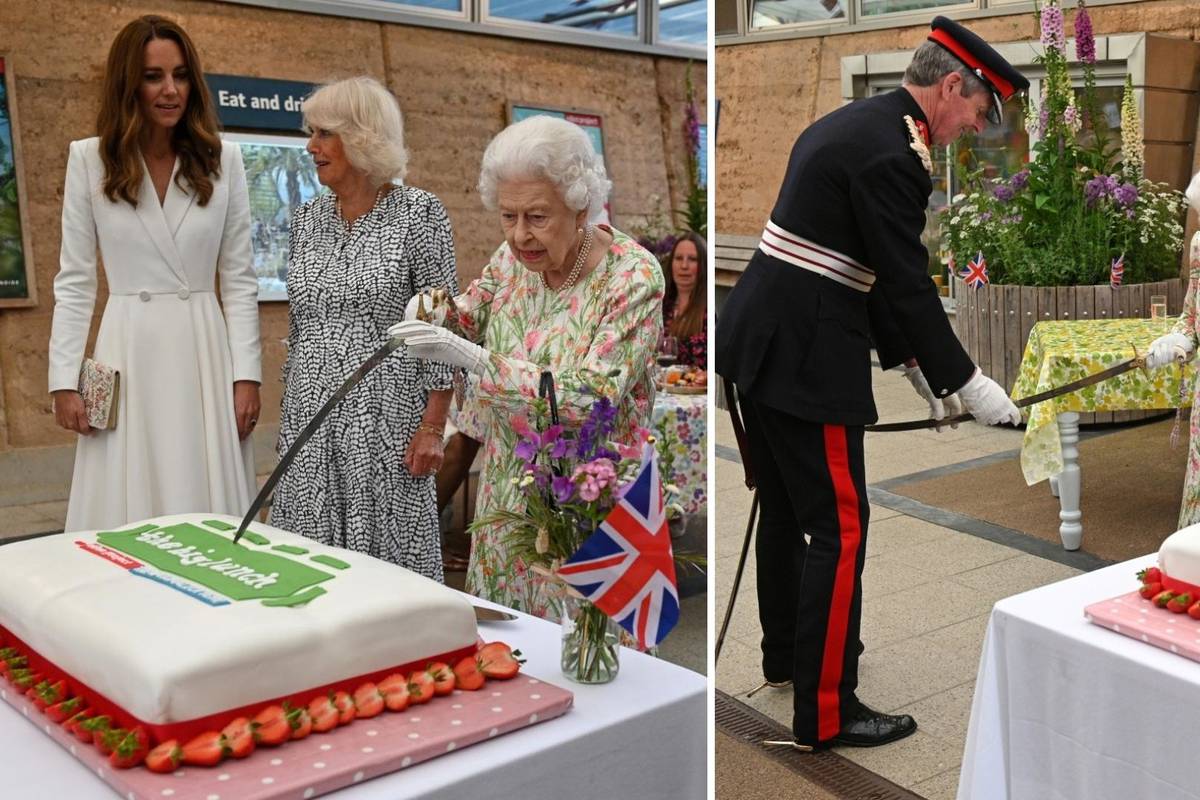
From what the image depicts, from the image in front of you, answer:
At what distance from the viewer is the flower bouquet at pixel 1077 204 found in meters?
6.94

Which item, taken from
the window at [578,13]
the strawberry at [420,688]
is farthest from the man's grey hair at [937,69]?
the window at [578,13]

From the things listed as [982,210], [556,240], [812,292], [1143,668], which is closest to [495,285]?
[556,240]

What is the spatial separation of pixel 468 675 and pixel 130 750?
0.37 meters

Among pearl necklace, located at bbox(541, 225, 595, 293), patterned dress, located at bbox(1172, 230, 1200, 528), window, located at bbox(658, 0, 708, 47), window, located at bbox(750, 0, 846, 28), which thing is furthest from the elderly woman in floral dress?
window, located at bbox(750, 0, 846, 28)

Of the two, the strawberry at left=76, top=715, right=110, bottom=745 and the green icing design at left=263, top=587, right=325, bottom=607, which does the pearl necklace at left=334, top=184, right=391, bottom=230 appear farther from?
the strawberry at left=76, top=715, right=110, bottom=745

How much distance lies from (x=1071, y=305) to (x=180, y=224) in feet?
17.3

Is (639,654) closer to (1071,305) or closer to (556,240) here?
(556,240)

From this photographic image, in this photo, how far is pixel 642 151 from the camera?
9648 millimetres

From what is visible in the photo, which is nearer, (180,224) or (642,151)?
(180,224)

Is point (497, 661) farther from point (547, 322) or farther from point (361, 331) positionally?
point (361, 331)

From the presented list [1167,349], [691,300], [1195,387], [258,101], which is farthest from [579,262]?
[258,101]

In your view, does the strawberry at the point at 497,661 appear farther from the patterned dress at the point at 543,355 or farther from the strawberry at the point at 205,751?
the patterned dress at the point at 543,355

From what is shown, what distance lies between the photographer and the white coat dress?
114 inches

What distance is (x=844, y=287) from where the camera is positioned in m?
2.87
